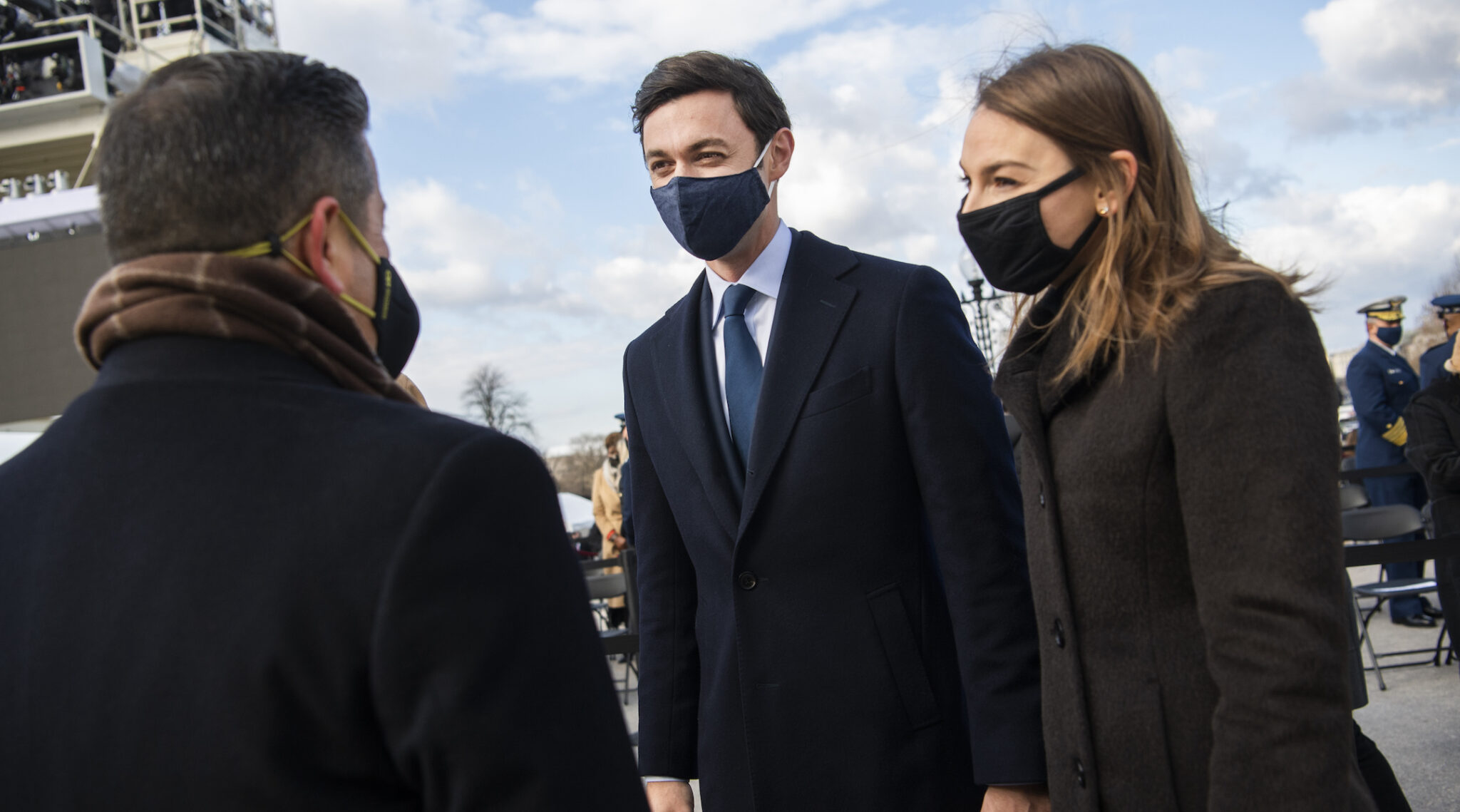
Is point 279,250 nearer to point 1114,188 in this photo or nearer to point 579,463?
point 1114,188

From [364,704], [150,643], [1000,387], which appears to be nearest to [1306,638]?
[1000,387]

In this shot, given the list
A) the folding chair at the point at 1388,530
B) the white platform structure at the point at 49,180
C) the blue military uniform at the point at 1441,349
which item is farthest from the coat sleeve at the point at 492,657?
the white platform structure at the point at 49,180

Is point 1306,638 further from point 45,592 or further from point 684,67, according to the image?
point 684,67

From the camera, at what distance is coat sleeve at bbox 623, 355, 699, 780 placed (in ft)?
7.88

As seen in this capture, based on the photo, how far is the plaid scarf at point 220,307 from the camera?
1111 mm

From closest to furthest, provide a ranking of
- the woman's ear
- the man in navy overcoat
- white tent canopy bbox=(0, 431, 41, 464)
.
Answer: the woman's ear
the man in navy overcoat
white tent canopy bbox=(0, 431, 41, 464)

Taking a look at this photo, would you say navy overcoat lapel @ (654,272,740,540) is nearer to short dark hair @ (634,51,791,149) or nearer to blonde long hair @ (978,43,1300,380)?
short dark hair @ (634,51,791,149)

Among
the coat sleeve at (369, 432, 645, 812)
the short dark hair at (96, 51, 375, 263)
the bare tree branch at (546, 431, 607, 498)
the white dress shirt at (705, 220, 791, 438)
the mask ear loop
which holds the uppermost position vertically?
the mask ear loop

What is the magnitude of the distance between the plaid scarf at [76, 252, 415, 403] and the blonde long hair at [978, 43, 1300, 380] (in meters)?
1.17

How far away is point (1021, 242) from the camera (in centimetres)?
192

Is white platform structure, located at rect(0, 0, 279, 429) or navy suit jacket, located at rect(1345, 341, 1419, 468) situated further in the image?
white platform structure, located at rect(0, 0, 279, 429)

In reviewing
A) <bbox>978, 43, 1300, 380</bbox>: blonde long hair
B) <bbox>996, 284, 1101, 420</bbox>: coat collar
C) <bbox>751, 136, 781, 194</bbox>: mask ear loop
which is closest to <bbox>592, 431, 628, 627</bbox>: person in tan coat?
<bbox>751, 136, 781, 194</bbox>: mask ear loop

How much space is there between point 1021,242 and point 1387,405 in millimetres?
7675

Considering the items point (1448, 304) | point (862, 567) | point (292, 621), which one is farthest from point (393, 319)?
point (1448, 304)
